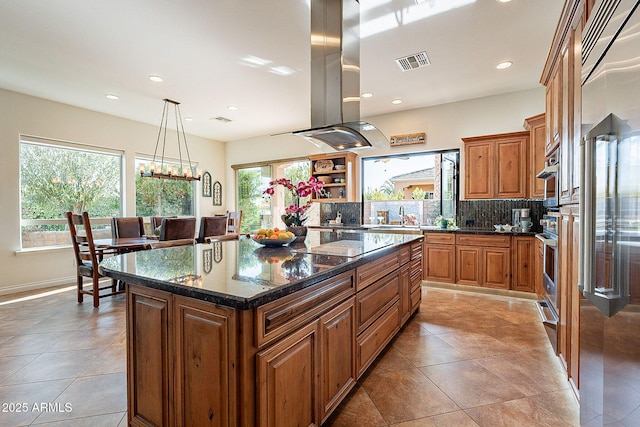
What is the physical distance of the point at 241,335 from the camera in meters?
1.10

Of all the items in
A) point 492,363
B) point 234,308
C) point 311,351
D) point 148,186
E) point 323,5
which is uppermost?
point 323,5

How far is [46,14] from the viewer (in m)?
2.64

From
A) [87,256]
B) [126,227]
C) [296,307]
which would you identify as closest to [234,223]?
[126,227]

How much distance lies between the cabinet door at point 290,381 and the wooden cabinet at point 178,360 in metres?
0.12

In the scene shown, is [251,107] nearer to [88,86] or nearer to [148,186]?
[88,86]

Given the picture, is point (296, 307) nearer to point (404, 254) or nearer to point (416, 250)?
point (404, 254)

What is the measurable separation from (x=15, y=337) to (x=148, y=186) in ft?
12.5

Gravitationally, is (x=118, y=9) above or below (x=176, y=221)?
above

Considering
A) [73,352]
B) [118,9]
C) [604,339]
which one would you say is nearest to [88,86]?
[118,9]

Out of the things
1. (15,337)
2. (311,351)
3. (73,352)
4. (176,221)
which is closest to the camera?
(311,351)

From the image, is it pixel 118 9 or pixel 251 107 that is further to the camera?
pixel 251 107

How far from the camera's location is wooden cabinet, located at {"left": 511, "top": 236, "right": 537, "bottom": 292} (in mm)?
3951

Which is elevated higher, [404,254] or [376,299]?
[404,254]

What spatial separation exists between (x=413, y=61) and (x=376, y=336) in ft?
10.1
